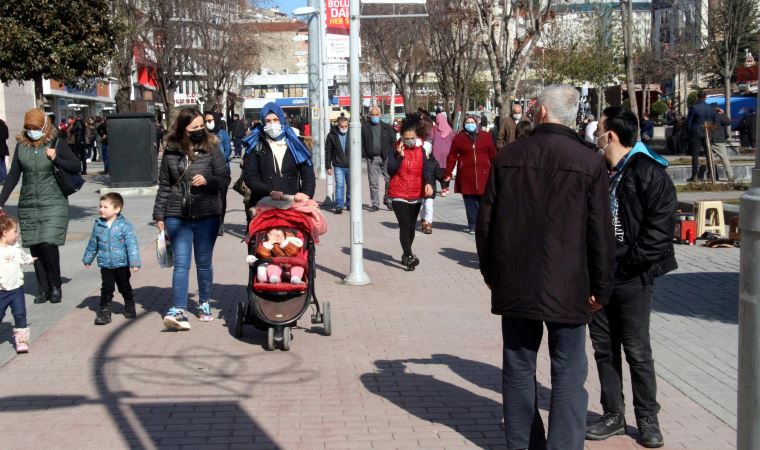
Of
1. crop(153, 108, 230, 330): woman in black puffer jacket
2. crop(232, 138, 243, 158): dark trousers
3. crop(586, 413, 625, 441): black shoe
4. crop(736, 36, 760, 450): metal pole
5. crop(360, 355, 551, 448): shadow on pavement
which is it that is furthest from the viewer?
crop(232, 138, 243, 158): dark trousers

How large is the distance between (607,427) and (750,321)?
297 cm

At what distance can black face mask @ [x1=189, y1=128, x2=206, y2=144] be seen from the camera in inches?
323

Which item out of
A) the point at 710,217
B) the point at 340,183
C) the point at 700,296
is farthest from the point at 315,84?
the point at 700,296

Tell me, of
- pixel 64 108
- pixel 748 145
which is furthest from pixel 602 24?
pixel 64 108

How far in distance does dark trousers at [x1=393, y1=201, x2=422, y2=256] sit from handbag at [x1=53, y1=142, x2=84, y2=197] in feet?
12.5

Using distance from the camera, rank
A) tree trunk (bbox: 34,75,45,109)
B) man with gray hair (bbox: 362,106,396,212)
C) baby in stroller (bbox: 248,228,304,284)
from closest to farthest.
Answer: baby in stroller (bbox: 248,228,304,284) → tree trunk (bbox: 34,75,45,109) → man with gray hair (bbox: 362,106,396,212)

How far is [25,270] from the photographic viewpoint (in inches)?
450

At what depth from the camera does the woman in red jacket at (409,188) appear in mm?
11625

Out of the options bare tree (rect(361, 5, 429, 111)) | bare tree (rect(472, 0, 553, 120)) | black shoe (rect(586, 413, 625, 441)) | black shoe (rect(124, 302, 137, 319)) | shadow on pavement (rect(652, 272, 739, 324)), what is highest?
bare tree (rect(361, 5, 429, 111))

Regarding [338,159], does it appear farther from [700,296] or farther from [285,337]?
[285,337]

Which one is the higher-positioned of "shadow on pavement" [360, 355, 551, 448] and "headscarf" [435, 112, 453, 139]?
"headscarf" [435, 112, 453, 139]

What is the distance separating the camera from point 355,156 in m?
10.5

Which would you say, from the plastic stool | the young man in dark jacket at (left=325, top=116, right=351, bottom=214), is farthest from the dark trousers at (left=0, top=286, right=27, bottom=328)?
the young man in dark jacket at (left=325, top=116, right=351, bottom=214)

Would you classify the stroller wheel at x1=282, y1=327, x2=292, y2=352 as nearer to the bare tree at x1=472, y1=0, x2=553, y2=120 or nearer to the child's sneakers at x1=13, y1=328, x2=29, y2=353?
the child's sneakers at x1=13, y1=328, x2=29, y2=353
